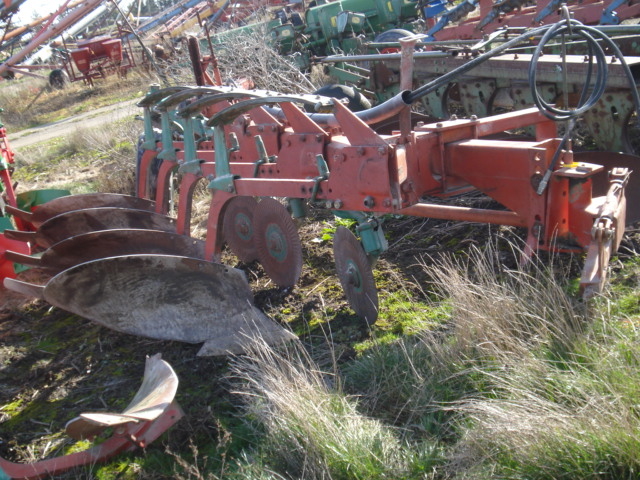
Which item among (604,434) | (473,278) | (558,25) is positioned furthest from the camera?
(473,278)

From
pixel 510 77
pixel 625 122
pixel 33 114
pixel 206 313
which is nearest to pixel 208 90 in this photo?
pixel 206 313

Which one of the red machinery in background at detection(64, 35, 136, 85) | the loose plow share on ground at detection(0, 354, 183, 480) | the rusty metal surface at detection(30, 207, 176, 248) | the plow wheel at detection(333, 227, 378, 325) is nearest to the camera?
the loose plow share on ground at detection(0, 354, 183, 480)

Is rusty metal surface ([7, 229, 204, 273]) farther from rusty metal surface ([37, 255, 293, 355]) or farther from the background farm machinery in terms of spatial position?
rusty metal surface ([37, 255, 293, 355])

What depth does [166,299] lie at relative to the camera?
3.88 meters

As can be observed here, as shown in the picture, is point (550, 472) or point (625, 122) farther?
point (625, 122)

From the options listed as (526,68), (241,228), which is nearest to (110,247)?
(241,228)

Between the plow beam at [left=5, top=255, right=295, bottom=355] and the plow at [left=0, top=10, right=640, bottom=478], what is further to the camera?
the plow beam at [left=5, top=255, right=295, bottom=355]

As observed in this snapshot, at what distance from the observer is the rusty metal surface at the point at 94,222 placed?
4.97 metres

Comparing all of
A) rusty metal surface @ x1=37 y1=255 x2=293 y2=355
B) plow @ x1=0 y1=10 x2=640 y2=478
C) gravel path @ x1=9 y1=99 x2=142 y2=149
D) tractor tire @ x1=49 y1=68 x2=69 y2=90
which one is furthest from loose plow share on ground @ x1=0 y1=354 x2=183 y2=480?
tractor tire @ x1=49 y1=68 x2=69 y2=90

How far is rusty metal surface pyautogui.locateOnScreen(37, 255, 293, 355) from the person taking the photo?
148 inches

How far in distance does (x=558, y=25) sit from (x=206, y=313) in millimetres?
2456

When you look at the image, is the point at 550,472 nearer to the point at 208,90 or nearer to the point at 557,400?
the point at 557,400

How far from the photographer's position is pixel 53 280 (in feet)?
12.1

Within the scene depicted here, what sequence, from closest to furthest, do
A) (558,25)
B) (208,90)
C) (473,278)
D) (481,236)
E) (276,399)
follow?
1. (276,399)
2. (558,25)
3. (473,278)
4. (208,90)
5. (481,236)
